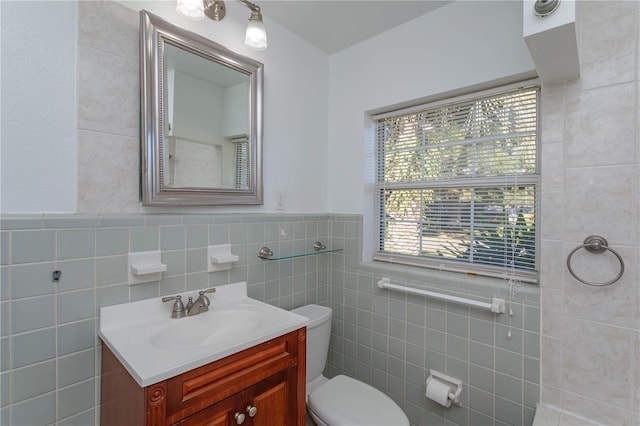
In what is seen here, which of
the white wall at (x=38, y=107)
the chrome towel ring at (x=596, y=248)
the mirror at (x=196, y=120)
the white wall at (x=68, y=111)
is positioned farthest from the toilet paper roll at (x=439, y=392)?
the white wall at (x=38, y=107)

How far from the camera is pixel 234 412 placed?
3.47 ft

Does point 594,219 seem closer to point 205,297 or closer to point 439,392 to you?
point 439,392

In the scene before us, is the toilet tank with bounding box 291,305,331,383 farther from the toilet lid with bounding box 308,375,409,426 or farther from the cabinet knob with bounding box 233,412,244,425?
the cabinet knob with bounding box 233,412,244,425

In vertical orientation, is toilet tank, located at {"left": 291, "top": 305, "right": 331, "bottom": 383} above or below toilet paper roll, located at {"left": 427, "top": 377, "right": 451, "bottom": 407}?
above

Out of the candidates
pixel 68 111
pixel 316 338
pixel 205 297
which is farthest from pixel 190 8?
pixel 316 338

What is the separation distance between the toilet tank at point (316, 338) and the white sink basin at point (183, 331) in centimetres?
39

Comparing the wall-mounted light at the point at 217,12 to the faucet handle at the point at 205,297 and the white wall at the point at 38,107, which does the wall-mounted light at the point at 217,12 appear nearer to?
the white wall at the point at 38,107

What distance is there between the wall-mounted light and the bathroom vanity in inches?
47.3

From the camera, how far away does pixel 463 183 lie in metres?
1.67

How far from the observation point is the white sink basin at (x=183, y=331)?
93cm

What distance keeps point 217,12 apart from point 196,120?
1.56 ft

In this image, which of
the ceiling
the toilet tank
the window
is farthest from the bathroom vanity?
the ceiling

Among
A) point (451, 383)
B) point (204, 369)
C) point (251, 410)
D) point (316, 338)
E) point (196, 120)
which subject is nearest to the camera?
point (204, 369)

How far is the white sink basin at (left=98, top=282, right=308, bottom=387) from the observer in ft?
3.06
